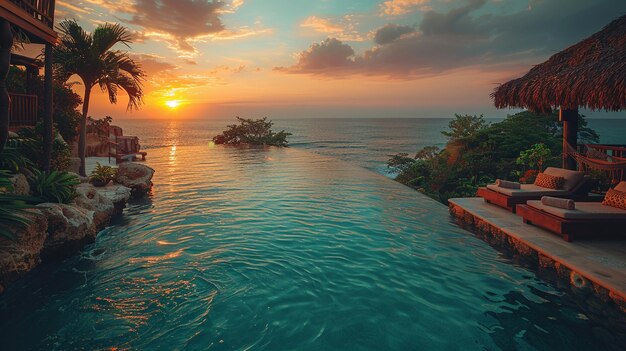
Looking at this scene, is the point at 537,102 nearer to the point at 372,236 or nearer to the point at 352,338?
the point at 372,236

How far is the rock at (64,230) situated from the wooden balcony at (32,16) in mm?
3687

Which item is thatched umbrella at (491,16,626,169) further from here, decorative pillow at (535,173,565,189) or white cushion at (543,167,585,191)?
decorative pillow at (535,173,565,189)

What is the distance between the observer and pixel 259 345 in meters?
3.90

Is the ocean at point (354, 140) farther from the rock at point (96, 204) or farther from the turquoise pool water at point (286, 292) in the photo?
the rock at point (96, 204)

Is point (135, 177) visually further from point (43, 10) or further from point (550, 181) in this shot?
point (550, 181)

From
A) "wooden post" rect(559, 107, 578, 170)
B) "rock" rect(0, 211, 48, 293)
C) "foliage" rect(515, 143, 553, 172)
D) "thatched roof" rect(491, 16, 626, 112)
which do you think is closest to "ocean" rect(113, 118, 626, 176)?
"foliage" rect(515, 143, 553, 172)

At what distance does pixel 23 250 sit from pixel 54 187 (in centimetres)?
230

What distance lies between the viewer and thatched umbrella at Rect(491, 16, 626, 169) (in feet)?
22.4

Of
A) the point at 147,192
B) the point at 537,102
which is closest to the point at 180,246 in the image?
the point at 147,192

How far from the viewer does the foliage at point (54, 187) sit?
723 cm

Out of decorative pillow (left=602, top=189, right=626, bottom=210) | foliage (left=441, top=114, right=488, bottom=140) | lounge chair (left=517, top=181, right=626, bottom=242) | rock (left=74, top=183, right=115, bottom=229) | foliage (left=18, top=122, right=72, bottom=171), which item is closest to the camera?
lounge chair (left=517, top=181, right=626, bottom=242)

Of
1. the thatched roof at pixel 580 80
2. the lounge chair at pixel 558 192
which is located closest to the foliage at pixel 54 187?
the lounge chair at pixel 558 192

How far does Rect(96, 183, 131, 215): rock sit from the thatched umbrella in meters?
11.5

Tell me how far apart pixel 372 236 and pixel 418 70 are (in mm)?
37374
